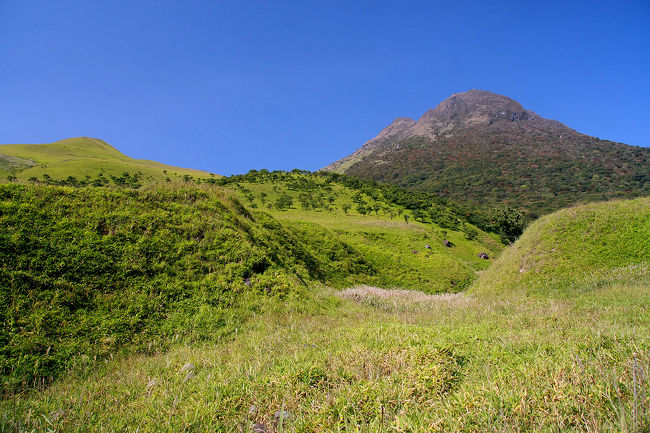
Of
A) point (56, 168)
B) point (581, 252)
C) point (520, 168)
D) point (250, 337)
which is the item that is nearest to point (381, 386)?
point (250, 337)

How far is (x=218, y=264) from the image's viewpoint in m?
10.1

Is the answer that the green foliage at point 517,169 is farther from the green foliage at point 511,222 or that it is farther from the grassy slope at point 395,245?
the grassy slope at point 395,245

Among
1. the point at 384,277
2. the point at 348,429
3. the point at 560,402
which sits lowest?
the point at 384,277

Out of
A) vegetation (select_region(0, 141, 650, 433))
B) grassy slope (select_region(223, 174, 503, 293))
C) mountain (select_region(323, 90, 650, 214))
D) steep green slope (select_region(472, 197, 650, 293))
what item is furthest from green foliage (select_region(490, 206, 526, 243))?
mountain (select_region(323, 90, 650, 214))

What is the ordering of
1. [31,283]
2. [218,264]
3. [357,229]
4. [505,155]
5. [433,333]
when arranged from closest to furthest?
[433,333]
[31,283]
[218,264]
[357,229]
[505,155]

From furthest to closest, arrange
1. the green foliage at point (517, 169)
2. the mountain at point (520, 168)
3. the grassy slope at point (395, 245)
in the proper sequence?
the mountain at point (520, 168) → the green foliage at point (517, 169) → the grassy slope at point (395, 245)

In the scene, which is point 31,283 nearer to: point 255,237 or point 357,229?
point 255,237

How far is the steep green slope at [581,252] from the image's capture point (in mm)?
14053

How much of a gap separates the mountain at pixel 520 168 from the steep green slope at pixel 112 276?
10252cm

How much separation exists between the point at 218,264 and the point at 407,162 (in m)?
174

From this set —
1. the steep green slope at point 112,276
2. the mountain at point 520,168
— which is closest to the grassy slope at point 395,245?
the steep green slope at point 112,276

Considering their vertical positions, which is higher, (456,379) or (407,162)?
(407,162)

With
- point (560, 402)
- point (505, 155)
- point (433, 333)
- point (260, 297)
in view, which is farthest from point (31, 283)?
point (505, 155)

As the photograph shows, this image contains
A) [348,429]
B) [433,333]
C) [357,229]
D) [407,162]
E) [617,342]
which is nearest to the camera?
[348,429]
